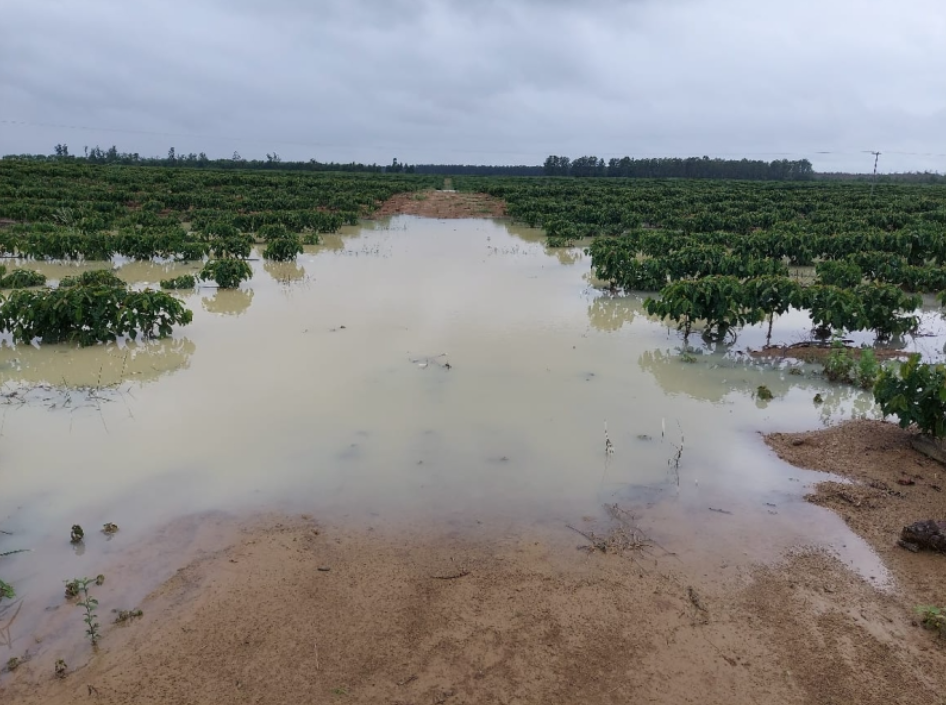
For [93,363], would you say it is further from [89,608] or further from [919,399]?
[919,399]

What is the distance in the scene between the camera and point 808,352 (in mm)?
9125

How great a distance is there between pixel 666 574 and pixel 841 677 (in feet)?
3.63

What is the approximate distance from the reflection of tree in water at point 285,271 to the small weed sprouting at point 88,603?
35.2 feet

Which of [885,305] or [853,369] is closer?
[853,369]

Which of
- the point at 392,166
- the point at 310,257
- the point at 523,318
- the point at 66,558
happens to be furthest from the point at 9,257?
the point at 392,166

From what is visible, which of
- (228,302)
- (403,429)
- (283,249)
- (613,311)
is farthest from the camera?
(283,249)

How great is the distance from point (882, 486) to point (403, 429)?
4293 mm

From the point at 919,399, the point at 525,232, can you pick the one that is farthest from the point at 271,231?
the point at 919,399

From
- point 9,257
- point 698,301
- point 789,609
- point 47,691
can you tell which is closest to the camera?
point 47,691

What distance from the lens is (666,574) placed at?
13.7ft

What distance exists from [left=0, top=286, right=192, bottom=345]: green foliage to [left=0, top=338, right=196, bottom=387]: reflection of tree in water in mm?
187

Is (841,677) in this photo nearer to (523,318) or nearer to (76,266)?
(523,318)

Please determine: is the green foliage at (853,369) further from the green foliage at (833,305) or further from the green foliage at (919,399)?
the green foliage at (919,399)

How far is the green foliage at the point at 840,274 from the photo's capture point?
11062 mm
